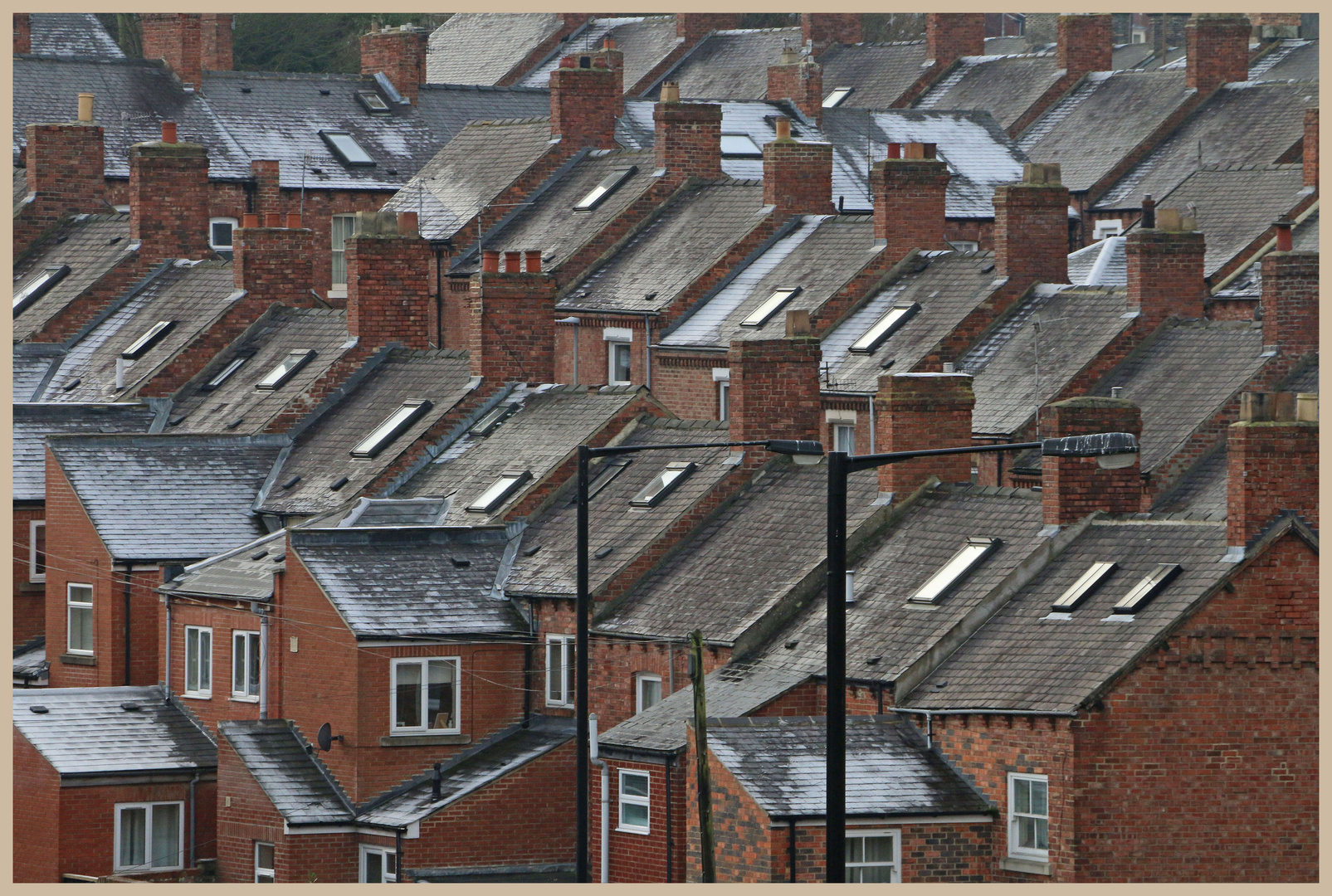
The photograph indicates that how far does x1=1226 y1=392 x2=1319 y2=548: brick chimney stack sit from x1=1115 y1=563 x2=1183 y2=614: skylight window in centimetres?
87

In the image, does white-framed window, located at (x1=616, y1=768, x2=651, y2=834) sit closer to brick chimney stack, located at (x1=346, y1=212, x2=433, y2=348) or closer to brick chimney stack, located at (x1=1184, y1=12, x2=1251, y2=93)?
brick chimney stack, located at (x1=346, y1=212, x2=433, y2=348)

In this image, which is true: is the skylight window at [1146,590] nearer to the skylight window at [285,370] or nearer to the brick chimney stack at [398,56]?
the skylight window at [285,370]

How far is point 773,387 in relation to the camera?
4869cm

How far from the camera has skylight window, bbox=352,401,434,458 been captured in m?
54.4

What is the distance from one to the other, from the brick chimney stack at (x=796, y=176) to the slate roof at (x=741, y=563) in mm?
19045

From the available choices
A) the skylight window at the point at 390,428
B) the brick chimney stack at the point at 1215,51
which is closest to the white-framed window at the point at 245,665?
the skylight window at the point at 390,428

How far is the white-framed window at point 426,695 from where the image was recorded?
4575 centimetres

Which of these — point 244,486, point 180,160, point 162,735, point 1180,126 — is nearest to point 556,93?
point 180,160

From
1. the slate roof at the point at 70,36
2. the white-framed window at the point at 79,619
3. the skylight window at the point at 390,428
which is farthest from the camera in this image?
the slate roof at the point at 70,36

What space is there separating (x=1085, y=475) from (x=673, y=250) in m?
25.1

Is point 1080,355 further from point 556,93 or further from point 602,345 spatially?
point 556,93

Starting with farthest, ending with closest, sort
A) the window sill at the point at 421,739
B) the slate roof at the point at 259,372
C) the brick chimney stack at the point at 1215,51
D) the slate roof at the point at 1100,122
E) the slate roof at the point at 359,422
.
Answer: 1. the brick chimney stack at the point at 1215,51
2. the slate roof at the point at 1100,122
3. the slate roof at the point at 259,372
4. the slate roof at the point at 359,422
5. the window sill at the point at 421,739

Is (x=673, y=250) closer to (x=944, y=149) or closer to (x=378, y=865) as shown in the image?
(x=944, y=149)

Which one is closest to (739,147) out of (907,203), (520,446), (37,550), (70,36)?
(907,203)
